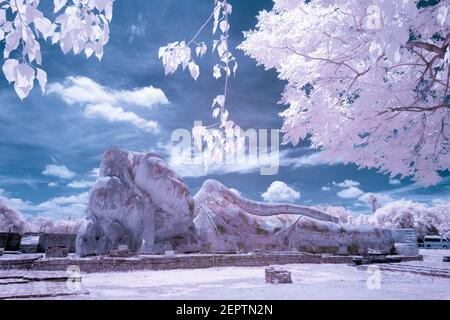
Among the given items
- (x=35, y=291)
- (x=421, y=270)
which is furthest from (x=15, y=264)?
(x=421, y=270)

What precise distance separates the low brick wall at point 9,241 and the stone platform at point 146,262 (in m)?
5.68

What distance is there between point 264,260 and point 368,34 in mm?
9559

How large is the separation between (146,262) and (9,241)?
1022 centimetres

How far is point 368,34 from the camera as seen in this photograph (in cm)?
770

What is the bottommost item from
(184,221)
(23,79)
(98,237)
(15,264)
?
(15,264)

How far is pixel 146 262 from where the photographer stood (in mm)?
11406

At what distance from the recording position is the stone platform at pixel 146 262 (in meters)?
10.1

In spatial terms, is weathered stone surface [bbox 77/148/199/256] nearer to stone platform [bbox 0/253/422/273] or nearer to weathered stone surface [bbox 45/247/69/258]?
weathered stone surface [bbox 45/247/69/258]

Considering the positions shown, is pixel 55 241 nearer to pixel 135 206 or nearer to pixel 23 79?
pixel 135 206

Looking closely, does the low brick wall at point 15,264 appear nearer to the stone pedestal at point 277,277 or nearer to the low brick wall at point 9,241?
the stone pedestal at point 277,277

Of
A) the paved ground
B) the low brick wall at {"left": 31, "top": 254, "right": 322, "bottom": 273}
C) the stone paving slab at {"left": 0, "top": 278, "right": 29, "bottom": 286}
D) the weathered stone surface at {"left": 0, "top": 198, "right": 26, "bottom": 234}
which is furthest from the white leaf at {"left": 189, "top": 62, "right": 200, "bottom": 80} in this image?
the weathered stone surface at {"left": 0, "top": 198, "right": 26, "bottom": 234}

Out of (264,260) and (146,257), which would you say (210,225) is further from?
(146,257)

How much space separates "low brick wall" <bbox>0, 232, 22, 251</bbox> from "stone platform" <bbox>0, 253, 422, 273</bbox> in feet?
18.6
